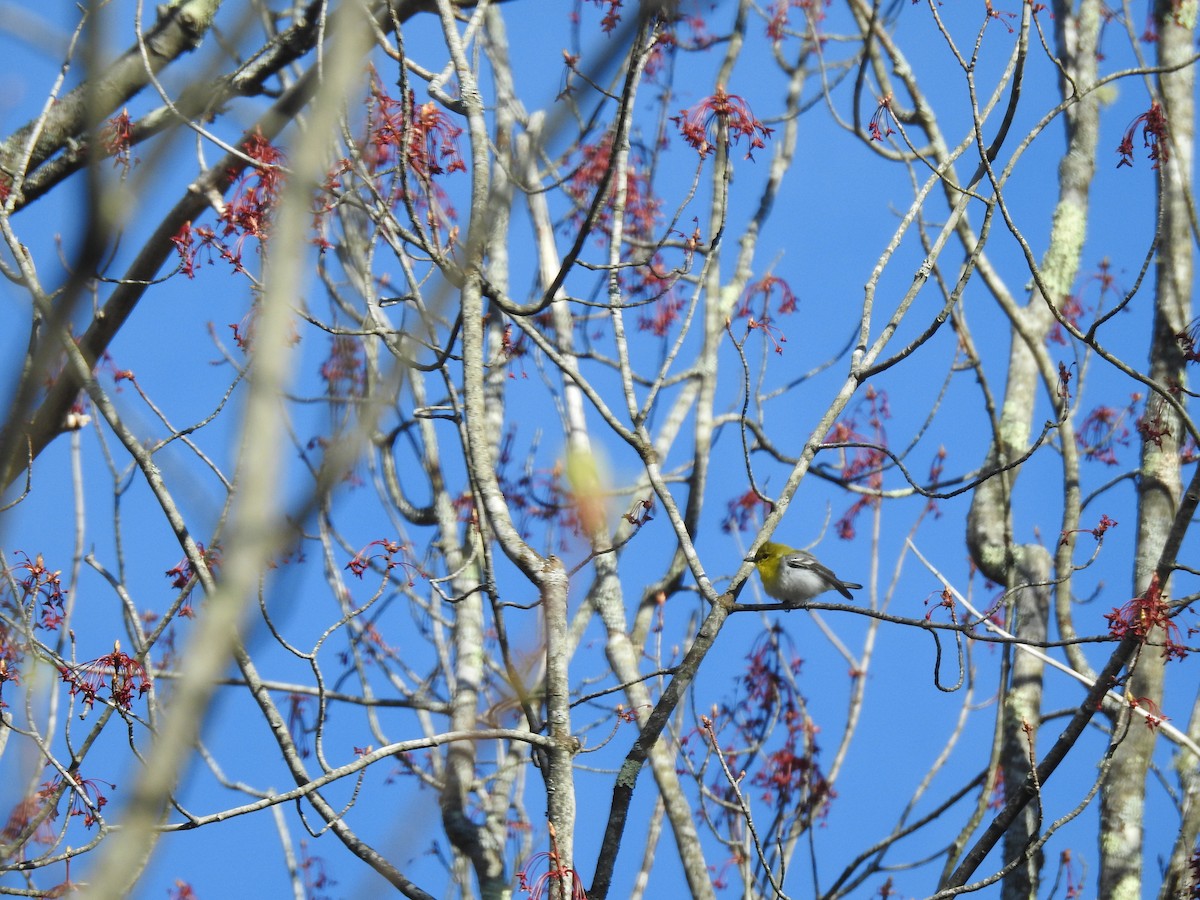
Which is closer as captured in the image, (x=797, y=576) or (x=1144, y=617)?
(x=1144, y=617)

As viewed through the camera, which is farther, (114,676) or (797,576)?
(797,576)

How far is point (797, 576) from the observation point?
25.0 ft

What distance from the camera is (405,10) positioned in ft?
15.4

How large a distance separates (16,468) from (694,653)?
2293mm

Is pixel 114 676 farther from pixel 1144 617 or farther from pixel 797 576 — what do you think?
pixel 797 576

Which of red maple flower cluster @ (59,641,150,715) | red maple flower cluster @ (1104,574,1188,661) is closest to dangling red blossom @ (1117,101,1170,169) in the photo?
red maple flower cluster @ (1104,574,1188,661)

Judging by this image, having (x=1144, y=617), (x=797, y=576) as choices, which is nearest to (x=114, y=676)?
(x=1144, y=617)

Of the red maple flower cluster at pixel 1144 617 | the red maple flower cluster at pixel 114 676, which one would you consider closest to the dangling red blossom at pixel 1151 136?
the red maple flower cluster at pixel 1144 617

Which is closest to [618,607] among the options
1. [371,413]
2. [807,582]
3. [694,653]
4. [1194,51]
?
[807,582]

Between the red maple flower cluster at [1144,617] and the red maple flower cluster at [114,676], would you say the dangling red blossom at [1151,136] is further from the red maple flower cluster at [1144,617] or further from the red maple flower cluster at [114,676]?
the red maple flower cluster at [114,676]

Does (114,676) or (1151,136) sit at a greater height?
(1151,136)

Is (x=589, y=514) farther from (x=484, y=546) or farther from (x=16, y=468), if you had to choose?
(x=16, y=468)

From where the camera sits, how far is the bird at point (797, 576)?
7.54m

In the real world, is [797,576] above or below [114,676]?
above
